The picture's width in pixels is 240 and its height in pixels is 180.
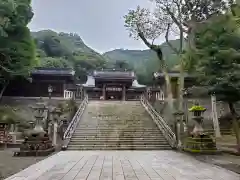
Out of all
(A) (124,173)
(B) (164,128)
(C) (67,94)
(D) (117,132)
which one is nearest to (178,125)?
(B) (164,128)

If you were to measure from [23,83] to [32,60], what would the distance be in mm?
5370

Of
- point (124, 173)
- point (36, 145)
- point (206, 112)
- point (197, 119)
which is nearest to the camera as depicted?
point (124, 173)

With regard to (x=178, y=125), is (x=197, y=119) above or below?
above

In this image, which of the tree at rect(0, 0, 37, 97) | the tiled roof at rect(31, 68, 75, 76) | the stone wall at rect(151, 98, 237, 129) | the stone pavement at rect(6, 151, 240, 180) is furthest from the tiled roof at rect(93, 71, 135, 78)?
the stone pavement at rect(6, 151, 240, 180)

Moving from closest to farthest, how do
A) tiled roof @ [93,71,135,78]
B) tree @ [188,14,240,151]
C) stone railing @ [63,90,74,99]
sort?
tree @ [188,14,240,151] < stone railing @ [63,90,74,99] < tiled roof @ [93,71,135,78]

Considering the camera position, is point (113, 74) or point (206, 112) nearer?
point (206, 112)

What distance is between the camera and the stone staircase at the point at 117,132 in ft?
47.6

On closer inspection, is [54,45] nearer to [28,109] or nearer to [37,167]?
[28,109]

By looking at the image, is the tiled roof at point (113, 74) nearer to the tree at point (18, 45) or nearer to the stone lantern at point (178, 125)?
the tree at point (18, 45)

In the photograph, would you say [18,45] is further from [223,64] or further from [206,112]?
[206,112]

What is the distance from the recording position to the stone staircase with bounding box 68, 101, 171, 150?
14508 millimetres

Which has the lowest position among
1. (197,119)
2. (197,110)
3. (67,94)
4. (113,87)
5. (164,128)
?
(164,128)

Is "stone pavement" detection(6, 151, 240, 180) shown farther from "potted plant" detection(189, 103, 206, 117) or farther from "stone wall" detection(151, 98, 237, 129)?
"stone wall" detection(151, 98, 237, 129)

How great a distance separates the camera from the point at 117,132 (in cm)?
1664
